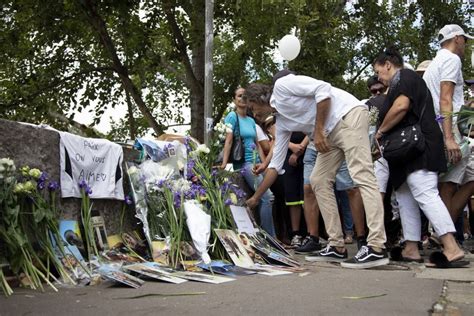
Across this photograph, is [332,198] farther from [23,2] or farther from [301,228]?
[23,2]

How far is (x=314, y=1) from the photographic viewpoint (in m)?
15.4

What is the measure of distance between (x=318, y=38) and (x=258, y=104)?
33.0ft

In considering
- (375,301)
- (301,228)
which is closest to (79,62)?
(301,228)

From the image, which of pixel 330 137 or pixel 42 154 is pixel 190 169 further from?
pixel 42 154

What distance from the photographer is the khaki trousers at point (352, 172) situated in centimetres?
543

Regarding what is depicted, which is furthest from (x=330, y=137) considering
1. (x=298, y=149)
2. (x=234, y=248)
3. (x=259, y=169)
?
(x=298, y=149)

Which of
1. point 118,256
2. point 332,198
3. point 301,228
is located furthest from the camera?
point 301,228

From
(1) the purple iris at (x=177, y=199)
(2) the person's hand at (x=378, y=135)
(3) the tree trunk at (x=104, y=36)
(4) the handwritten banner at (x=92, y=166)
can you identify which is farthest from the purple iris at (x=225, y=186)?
(3) the tree trunk at (x=104, y=36)

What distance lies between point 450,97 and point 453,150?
429 mm

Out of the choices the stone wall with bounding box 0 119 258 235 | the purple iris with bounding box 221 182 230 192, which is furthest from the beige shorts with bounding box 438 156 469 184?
the stone wall with bounding box 0 119 258 235

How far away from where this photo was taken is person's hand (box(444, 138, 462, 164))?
5.79 m

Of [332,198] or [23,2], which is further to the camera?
[23,2]

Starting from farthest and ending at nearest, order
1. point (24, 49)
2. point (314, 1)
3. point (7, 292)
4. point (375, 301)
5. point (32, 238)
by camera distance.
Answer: point (24, 49) < point (314, 1) < point (32, 238) < point (7, 292) < point (375, 301)

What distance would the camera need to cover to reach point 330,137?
5754 millimetres
